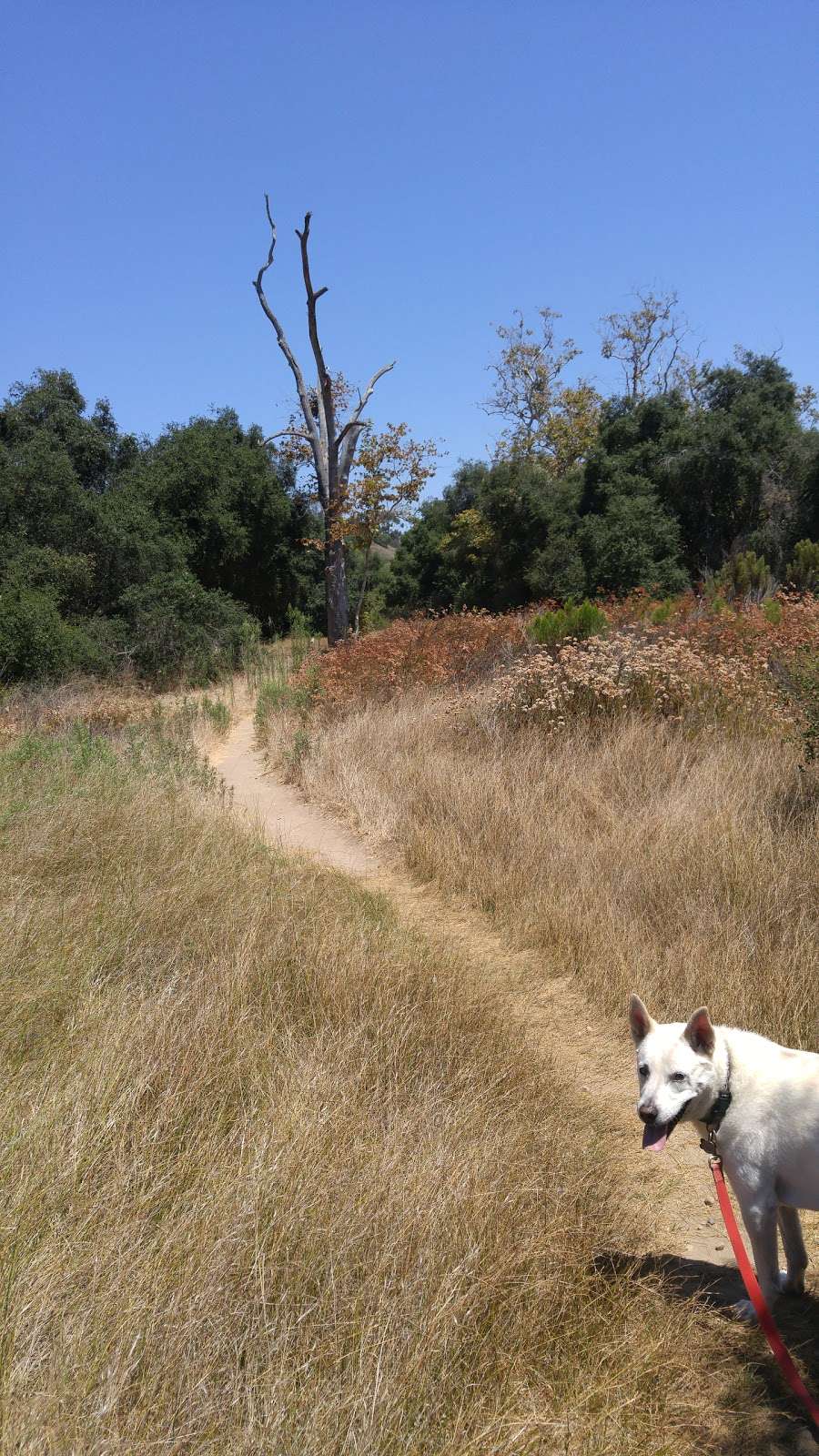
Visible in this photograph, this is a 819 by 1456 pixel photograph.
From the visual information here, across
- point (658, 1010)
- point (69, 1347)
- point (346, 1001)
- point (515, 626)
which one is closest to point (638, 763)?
point (658, 1010)

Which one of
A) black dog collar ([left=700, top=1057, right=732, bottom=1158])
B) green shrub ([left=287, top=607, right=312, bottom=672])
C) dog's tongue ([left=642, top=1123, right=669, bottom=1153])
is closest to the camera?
dog's tongue ([left=642, top=1123, right=669, bottom=1153])

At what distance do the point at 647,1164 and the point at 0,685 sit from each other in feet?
44.1

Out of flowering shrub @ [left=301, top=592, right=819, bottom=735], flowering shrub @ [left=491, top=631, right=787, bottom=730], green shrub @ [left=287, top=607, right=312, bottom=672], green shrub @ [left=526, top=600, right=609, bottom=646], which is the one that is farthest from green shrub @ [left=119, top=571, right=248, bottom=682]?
flowering shrub @ [left=491, top=631, right=787, bottom=730]

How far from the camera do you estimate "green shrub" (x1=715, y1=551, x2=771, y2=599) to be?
16.0m

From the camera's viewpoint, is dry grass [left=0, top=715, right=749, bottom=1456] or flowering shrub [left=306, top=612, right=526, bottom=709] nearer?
dry grass [left=0, top=715, right=749, bottom=1456]

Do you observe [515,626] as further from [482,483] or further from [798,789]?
[482,483]

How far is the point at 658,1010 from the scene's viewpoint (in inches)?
181

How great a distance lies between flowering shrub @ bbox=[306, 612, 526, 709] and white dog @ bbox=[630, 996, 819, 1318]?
28.2ft

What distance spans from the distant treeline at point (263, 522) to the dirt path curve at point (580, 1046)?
945 centimetres

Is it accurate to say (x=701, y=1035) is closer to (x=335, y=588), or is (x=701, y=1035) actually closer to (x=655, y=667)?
(x=655, y=667)

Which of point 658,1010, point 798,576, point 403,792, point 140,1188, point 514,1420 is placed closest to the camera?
point 514,1420

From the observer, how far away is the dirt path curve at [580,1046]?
317 cm

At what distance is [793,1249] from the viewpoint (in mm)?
2803

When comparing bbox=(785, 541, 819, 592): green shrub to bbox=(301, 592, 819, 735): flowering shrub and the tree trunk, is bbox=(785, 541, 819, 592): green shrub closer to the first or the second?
bbox=(301, 592, 819, 735): flowering shrub
